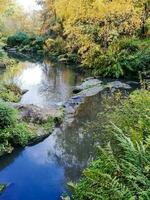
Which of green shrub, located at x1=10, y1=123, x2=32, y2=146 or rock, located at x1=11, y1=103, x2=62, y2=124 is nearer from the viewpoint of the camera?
green shrub, located at x1=10, y1=123, x2=32, y2=146

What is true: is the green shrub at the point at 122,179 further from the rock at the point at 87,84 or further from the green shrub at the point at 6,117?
the rock at the point at 87,84

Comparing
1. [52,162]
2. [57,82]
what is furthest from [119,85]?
A: [52,162]

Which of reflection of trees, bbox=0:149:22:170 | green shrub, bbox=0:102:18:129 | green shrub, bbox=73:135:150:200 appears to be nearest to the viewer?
green shrub, bbox=73:135:150:200

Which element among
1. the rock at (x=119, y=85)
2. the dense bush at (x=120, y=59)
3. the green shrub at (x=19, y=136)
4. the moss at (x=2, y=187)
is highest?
the dense bush at (x=120, y=59)

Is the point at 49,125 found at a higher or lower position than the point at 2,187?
higher

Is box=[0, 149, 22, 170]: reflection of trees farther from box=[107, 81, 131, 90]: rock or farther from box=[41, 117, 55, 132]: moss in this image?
box=[107, 81, 131, 90]: rock

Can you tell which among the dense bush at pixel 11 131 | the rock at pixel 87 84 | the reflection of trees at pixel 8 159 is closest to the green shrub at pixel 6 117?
the dense bush at pixel 11 131

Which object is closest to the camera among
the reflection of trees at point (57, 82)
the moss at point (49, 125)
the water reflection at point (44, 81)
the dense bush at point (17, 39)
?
the moss at point (49, 125)

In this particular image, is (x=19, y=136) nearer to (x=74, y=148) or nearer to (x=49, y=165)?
(x=49, y=165)

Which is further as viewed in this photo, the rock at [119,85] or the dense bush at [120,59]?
the dense bush at [120,59]

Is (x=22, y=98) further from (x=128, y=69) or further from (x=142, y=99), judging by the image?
(x=142, y=99)

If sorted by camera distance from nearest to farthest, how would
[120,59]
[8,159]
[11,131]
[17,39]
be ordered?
1. [8,159]
2. [11,131]
3. [120,59]
4. [17,39]

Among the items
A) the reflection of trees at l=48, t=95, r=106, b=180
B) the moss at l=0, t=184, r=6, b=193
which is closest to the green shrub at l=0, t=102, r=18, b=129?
the reflection of trees at l=48, t=95, r=106, b=180

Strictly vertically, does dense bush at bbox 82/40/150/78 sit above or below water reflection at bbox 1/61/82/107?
above
